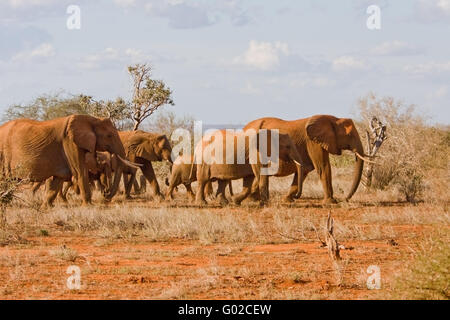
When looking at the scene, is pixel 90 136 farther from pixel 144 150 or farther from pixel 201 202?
pixel 144 150

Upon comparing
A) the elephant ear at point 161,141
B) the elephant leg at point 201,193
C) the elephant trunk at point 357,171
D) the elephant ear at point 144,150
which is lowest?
the elephant leg at point 201,193

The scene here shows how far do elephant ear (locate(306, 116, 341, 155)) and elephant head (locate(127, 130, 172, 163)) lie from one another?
4494 millimetres

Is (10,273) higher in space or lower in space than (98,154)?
lower

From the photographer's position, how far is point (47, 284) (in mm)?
11258

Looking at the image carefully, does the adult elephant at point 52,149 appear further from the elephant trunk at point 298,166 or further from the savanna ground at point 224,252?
the elephant trunk at point 298,166

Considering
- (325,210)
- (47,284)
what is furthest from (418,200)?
(47,284)

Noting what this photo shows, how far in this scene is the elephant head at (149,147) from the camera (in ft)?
82.7

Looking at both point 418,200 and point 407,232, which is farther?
point 418,200

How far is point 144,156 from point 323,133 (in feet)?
18.0

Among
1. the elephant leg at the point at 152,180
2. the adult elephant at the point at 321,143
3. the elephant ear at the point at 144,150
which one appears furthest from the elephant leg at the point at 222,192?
the elephant ear at the point at 144,150

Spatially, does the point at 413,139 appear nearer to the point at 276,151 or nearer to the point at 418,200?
the point at 418,200

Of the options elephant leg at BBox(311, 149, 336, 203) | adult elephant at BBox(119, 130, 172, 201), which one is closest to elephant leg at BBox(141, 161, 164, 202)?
adult elephant at BBox(119, 130, 172, 201)

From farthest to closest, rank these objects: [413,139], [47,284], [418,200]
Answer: [413,139] → [418,200] → [47,284]
